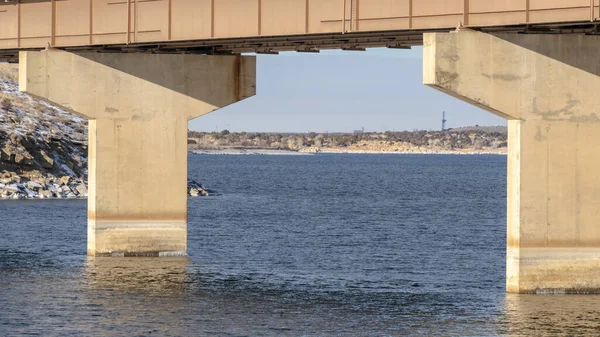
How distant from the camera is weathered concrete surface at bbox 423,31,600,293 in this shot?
34.2m

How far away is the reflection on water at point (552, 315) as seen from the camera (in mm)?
29891

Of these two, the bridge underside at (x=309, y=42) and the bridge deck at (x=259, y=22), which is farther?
the bridge underside at (x=309, y=42)

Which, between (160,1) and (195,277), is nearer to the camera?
(195,277)

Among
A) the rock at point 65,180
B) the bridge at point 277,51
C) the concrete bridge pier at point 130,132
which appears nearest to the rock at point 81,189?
the rock at point 65,180

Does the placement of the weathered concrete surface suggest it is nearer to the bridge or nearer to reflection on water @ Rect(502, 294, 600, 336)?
the bridge

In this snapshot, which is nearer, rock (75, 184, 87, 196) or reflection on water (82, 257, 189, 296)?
reflection on water (82, 257, 189, 296)

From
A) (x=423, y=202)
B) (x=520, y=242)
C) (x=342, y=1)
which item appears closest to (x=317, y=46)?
(x=342, y=1)

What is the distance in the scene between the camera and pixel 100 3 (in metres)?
44.5

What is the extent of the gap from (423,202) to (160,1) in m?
55.8

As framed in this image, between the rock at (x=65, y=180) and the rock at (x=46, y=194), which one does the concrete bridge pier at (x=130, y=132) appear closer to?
the rock at (x=46, y=194)

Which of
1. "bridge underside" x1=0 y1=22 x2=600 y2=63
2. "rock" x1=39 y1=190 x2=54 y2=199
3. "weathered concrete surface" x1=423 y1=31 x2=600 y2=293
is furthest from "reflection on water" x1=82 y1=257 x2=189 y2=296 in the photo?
"rock" x1=39 y1=190 x2=54 y2=199

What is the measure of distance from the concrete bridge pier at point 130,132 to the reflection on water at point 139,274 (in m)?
0.91

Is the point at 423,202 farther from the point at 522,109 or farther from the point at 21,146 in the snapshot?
the point at 522,109

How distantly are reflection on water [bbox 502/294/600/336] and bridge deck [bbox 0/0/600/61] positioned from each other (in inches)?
279
